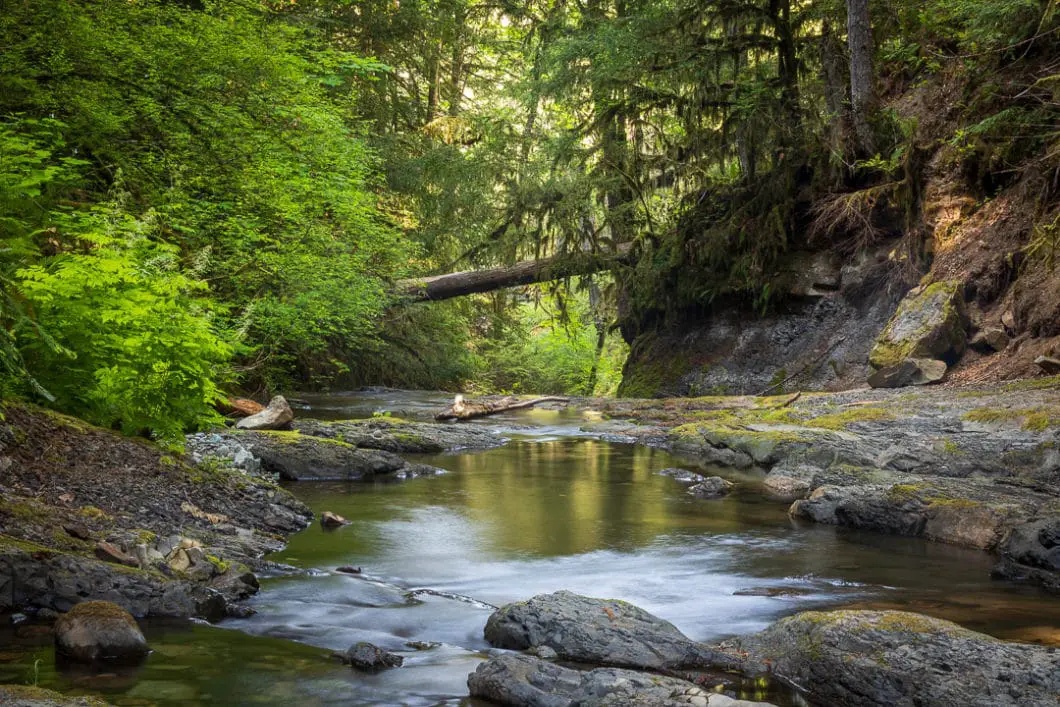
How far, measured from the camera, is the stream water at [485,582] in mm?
4543

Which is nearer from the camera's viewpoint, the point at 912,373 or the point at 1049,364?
the point at 1049,364

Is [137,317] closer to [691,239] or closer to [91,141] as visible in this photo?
[91,141]

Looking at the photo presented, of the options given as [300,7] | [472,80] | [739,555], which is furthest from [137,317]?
[472,80]

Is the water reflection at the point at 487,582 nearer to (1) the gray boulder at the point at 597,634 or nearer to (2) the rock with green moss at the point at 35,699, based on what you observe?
(1) the gray boulder at the point at 597,634

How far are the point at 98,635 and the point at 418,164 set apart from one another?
69.2ft

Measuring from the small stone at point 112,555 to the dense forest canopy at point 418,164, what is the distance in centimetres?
143

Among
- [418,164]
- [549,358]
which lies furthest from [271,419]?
[549,358]

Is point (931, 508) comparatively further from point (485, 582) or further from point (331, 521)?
point (331, 521)

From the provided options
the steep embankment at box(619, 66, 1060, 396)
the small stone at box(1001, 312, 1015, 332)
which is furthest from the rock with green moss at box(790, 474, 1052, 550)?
the small stone at box(1001, 312, 1015, 332)

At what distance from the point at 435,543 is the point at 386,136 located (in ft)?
61.1

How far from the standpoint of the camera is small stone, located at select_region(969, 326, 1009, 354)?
45.6 ft

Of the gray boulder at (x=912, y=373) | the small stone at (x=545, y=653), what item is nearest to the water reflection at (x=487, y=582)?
the small stone at (x=545, y=653)

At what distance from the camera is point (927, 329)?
1497 centimetres

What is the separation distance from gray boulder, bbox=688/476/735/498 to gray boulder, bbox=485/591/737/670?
5323mm
